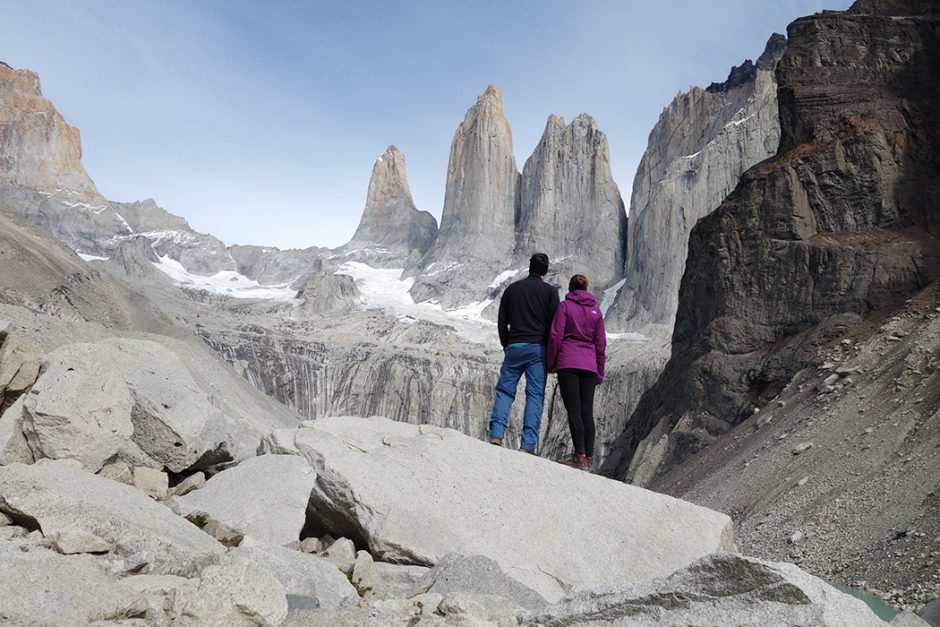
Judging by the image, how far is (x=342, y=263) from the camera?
15088 cm

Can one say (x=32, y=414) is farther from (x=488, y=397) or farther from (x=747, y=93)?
(x=747, y=93)

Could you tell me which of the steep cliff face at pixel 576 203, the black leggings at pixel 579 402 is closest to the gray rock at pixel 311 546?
the black leggings at pixel 579 402

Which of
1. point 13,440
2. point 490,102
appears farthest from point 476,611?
point 490,102

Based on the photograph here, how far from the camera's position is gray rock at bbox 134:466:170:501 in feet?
24.2

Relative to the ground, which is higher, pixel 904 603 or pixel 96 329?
pixel 96 329

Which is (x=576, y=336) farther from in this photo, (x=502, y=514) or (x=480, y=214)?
(x=480, y=214)

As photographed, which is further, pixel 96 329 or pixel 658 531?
pixel 96 329

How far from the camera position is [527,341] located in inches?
345

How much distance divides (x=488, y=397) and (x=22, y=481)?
7471 centimetres

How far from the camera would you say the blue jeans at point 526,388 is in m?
8.52

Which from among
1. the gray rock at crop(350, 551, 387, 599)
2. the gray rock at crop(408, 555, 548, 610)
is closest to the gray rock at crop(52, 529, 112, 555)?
the gray rock at crop(350, 551, 387, 599)

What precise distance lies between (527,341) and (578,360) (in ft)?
2.06

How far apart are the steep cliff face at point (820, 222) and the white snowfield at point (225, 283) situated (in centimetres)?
10911

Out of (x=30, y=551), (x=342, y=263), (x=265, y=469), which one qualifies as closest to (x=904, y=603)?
(x=265, y=469)
